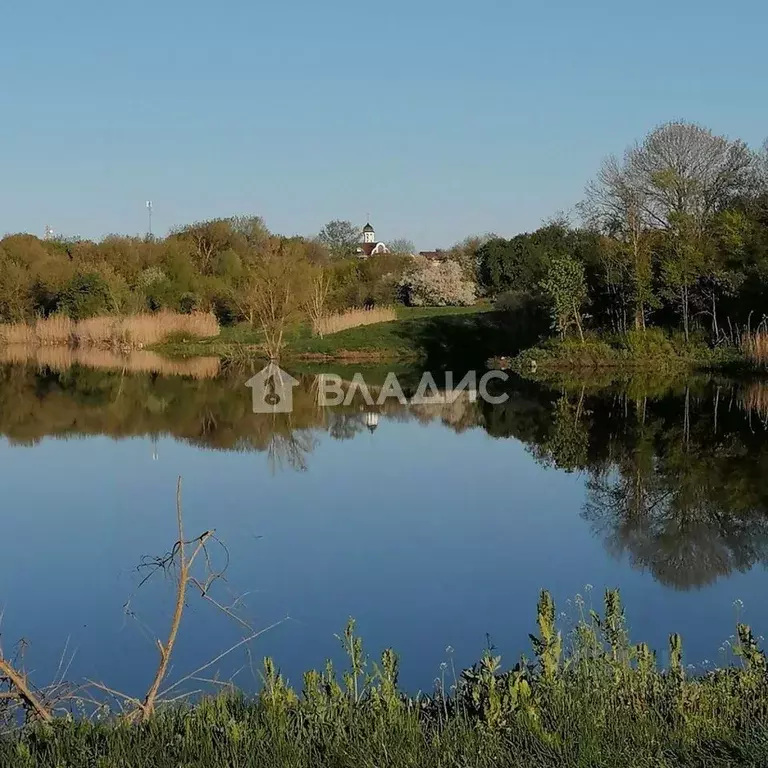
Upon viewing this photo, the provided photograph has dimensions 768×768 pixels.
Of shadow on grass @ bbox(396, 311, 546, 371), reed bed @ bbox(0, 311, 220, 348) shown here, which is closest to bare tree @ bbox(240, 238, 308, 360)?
shadow on grass @ bbox(396, 311, 546, 371)

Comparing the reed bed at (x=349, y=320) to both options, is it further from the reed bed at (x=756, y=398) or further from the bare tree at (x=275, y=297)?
the reed bed at (x=756, y=398)

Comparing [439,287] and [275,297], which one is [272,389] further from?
[439,287]

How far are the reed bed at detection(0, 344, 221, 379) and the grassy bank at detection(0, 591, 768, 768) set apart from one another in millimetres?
22012

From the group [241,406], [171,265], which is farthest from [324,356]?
[171,265]

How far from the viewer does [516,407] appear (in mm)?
19422

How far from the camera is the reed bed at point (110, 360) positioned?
91.0 feet

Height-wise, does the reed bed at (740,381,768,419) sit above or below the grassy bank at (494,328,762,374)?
below

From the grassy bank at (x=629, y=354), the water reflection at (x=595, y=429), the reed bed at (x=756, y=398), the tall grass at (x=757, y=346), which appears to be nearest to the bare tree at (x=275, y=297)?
the water reflection at (x=595, y=429)

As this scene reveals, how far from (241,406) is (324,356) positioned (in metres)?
11.8

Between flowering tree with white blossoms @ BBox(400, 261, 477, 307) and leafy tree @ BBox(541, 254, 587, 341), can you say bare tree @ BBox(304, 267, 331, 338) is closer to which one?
leafy tree @ BBox(541, 254, 587, 341)

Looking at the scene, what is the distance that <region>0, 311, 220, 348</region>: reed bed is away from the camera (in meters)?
35.7

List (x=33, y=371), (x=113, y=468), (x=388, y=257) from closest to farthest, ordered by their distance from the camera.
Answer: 1. (x=113, y=468)
2. (x=33, y=371)
3. (x=388, y=257)

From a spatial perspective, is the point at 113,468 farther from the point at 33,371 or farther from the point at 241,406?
the point at 33,371

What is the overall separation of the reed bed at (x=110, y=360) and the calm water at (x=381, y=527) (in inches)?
382
